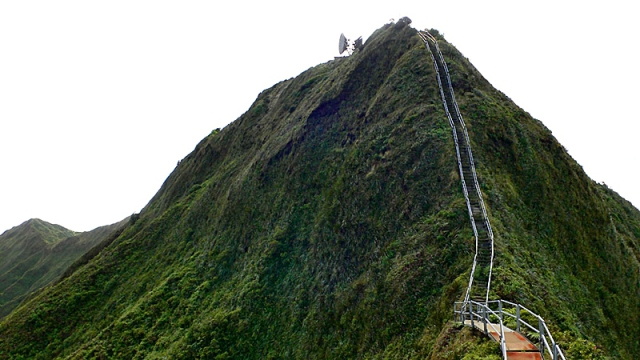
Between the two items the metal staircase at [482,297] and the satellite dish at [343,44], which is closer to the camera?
the metal staircase at [482,297]

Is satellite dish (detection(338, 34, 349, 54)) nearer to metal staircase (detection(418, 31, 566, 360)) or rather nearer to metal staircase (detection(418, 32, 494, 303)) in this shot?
metal staircase (detection(418, 32, 494, 303))

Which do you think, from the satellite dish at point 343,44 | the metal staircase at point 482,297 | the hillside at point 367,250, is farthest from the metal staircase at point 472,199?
the satellite dish at point 343,44

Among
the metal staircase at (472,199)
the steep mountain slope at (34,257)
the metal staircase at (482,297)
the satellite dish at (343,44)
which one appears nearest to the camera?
the metal staircase at (482,297)

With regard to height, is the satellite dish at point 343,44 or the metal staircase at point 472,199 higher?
the satellite dish at point 343,44

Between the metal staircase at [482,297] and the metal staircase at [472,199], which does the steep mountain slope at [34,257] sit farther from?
the metal staircase at [482,297]

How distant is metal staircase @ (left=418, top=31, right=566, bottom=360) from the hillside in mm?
521

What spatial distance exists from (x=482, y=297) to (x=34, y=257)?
139483 millimetres

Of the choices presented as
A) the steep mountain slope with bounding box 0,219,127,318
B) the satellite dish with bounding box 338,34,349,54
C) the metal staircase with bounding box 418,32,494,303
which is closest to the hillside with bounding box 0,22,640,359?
the metal staircase with bounding box 418,32,494,303

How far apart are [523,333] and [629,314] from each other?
15.3 m

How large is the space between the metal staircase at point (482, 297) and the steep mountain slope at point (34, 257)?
103 m

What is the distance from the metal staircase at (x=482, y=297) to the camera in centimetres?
909

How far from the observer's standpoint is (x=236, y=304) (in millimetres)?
28906

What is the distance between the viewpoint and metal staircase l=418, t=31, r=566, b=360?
29.8ft

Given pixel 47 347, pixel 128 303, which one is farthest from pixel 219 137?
pixel 47 347
